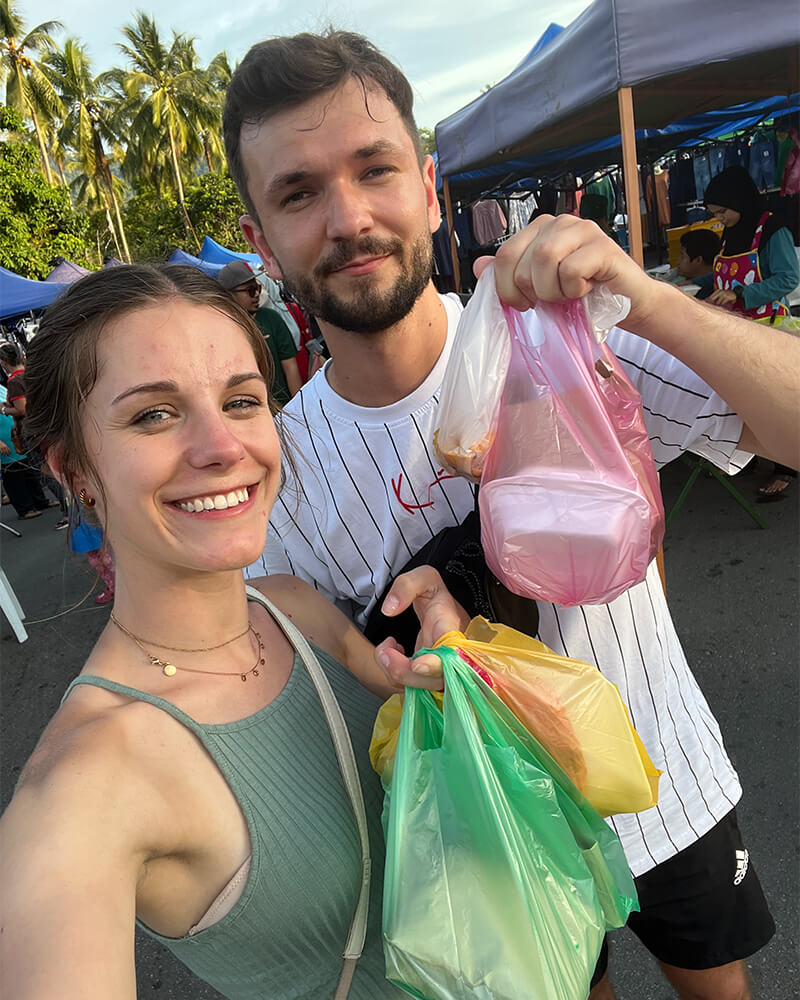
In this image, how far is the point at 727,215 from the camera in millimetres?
4961

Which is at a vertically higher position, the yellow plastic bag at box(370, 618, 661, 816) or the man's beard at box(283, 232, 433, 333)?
the man's beard at box(283, 232, 433, 333)

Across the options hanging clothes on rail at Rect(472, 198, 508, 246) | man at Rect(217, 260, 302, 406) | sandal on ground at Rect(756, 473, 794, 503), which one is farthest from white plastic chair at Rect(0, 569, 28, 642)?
hanging clothes on rail at Rect(472, 198, 508, 246)

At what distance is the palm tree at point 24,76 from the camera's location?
92.1ft

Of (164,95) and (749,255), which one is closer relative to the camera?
(749,255)

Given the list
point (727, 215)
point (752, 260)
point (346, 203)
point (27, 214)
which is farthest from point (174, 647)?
point (27, 214)

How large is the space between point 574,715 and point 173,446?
74 cm

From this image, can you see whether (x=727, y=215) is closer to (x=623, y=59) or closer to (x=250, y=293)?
(x=623, y=59)

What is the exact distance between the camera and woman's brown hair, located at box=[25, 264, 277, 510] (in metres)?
1.12

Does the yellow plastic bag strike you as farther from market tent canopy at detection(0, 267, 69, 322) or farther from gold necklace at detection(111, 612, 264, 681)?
market tent canopy at detection(0, 267, 69, 322)

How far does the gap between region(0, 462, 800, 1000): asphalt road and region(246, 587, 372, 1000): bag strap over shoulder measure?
1.08 meters

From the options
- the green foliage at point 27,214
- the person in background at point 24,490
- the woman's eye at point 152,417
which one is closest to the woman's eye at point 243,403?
the woman's eye at point 152,417

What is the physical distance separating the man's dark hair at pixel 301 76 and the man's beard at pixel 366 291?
265mm

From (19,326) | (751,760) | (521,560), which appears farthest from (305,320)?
(19,326)

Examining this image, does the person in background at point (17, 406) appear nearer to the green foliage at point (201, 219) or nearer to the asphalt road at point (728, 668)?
the asphalt road at point (728, 668)
